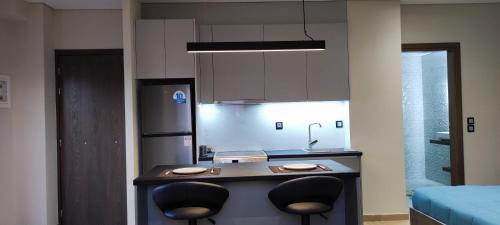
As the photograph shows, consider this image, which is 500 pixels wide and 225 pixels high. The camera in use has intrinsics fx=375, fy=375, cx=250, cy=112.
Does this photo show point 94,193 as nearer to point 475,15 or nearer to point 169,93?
point 169,93

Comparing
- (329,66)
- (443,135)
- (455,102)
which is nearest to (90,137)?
(329,66)

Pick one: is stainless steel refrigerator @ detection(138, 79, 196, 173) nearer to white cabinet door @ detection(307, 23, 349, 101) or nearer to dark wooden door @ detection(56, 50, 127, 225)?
dark wooden door @ detection(56, 50, 127, 225)

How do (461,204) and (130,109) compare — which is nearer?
(461,204)

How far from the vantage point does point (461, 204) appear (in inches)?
110

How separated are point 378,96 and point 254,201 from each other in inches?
95.5

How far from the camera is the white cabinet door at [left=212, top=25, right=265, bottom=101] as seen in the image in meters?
4.43

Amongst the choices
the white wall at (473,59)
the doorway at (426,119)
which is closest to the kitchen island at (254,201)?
the white wall at (473,59)

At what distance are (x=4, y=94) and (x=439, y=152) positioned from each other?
5.99m

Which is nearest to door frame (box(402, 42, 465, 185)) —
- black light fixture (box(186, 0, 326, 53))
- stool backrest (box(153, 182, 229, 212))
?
black light fixture (box(186, 0, 326, 53))

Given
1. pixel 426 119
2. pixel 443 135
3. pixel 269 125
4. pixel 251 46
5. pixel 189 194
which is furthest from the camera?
pixel 426 119

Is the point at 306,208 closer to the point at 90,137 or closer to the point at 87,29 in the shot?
the point at 90,137

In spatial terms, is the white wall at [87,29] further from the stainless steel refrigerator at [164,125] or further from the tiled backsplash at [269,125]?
the tiled backsplash at [269,125]

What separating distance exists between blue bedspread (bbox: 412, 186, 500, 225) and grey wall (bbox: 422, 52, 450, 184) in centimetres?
264

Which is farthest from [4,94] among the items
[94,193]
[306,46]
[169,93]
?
[306,46]
